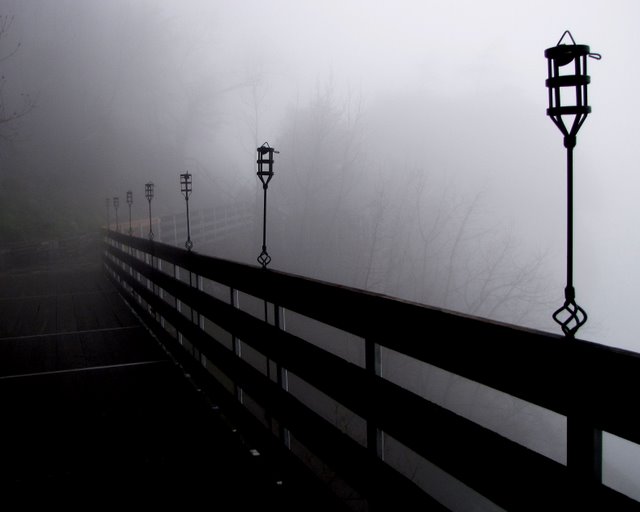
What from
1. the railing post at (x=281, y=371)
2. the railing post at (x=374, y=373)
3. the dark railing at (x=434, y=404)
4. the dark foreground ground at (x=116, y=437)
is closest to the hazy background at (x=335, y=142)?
the dark foreground ground at (x=116, y=437)

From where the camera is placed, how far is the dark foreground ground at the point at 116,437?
9.10 feet

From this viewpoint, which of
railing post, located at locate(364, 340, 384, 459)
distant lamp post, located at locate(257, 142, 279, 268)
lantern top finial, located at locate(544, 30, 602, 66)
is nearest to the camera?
lantern top finial, located at locate(544, 30, 602, 66)

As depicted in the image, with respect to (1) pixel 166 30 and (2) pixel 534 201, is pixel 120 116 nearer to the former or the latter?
(1) pixel 166 30

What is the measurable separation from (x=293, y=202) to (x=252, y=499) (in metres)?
25.9

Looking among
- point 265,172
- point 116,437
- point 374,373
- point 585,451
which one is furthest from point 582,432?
point 265,172

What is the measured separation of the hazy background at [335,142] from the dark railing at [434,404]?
2226 centimetres

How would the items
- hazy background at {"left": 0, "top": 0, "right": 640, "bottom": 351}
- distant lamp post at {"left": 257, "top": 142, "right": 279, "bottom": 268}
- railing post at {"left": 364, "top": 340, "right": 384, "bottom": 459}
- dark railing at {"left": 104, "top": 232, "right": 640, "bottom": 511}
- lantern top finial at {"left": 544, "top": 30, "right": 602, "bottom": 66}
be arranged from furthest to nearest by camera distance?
hazy background at {"left": 0, "top": 0, "right": 640, "bottom": 351}, distant lamp post at {"left": 257, "top": 142, "right": 279, "bottom": 268}, railing post at {"left": 364, "top": 340, "right": 384, "bottom": 459}, lantern top finial at {"left": 544, "top": 30, "right": 602, "bottom": 66}, dark railing at {"left": 104, "top": 232, "right": 640, "bottom": 511}

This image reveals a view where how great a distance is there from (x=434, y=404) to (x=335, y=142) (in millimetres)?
28048

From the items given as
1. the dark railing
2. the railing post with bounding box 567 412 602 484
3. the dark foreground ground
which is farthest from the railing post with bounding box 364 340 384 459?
the railing post with bounding box 567 412 602 484

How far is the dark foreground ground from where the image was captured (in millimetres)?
2773

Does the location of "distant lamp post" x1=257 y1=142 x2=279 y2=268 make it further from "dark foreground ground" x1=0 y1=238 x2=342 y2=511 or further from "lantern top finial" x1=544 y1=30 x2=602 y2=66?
"lantern top finial" x1=544 y1=30 x2=602 y2=66

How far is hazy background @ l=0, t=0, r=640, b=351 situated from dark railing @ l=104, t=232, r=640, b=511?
22.3 meters

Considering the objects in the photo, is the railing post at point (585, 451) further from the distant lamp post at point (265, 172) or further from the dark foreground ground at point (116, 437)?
the distant lamp post at point (265, 172)

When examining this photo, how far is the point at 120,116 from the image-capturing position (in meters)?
35.2
